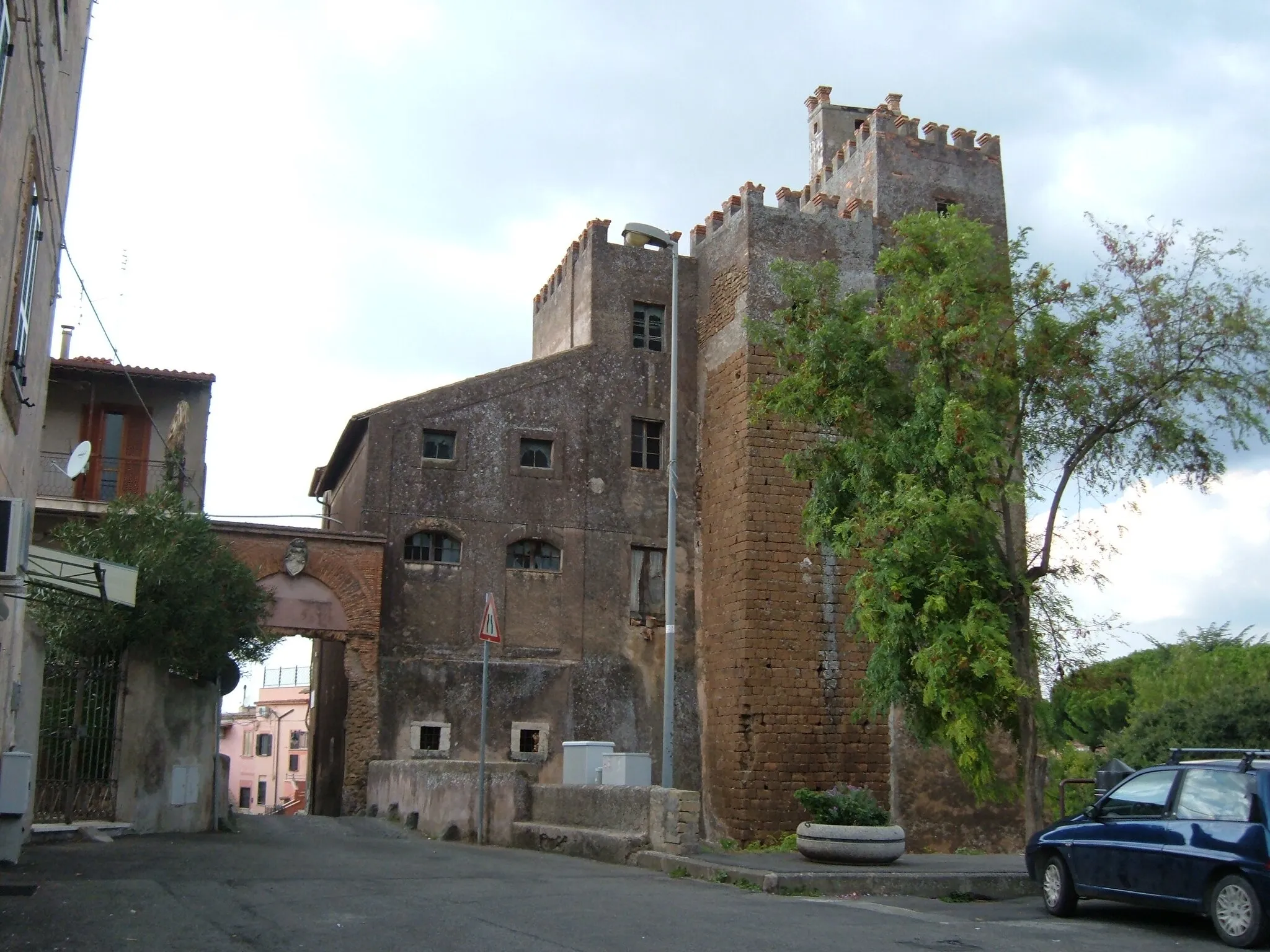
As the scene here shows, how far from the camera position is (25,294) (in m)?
11.5

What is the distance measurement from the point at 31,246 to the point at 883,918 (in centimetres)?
986

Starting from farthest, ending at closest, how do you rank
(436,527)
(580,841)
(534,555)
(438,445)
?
(534,555)
(438,445)
(436,527)
(580,841)

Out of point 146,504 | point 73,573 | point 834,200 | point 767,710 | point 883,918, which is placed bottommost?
point 883,918

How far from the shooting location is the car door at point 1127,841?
10.1 meters

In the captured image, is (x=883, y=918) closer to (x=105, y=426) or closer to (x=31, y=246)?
(x=31, y=246)

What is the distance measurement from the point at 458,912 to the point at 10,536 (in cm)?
445

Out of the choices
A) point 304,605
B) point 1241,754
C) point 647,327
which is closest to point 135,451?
point 304,605

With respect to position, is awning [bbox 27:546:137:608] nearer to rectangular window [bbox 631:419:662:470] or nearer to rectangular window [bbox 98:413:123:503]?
rectangular window [bbox 98:413:123:503]

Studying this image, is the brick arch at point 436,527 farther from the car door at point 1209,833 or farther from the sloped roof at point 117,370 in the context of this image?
the car door at point 1209,833

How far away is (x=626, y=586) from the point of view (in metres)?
24.8

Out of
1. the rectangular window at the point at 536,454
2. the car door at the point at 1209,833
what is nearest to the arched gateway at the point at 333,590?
the rectangular window at the point at 536,454

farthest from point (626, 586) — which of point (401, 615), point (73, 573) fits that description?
point (73, 573)

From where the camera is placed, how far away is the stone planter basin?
13.5 m

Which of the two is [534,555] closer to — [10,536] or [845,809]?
[845,809]
